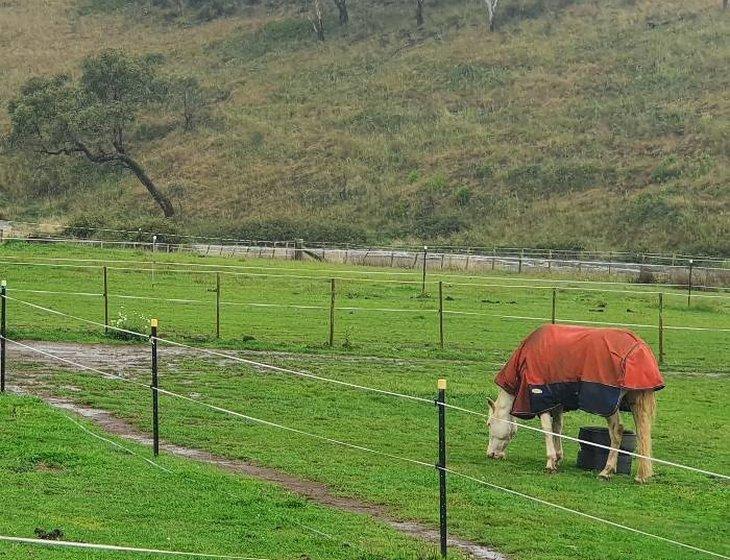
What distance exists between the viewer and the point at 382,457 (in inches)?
650

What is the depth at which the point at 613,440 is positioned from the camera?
53.6 ft

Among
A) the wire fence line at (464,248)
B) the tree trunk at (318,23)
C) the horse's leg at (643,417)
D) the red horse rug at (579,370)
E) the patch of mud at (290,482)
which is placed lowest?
the patch of mud at (290,482)

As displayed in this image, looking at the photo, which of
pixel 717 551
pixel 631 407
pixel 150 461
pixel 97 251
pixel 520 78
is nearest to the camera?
pixel 717 551

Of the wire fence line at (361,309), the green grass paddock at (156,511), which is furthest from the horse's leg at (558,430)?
the wire fence line at (361,309)

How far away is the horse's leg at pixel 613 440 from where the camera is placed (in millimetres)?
16047

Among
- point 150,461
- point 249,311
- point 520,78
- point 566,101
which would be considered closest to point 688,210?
point 566,101

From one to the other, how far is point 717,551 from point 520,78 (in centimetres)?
7890

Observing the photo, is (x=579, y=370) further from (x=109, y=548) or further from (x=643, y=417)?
(x=109, y=548)

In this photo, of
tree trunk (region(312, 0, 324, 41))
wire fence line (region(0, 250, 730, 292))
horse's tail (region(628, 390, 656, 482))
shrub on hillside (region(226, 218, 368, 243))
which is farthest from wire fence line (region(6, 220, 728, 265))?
tree trunk (region(312, 0, 324, 41))

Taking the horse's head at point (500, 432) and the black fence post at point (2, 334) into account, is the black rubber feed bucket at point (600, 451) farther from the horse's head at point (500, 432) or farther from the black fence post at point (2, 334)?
the black fence post at point (2, 334)

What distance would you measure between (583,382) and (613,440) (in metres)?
0.95

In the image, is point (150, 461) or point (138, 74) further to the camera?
point (138, 74)

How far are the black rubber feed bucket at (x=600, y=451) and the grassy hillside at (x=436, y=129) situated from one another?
144ft

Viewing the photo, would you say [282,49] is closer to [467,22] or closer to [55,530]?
[467,22]
